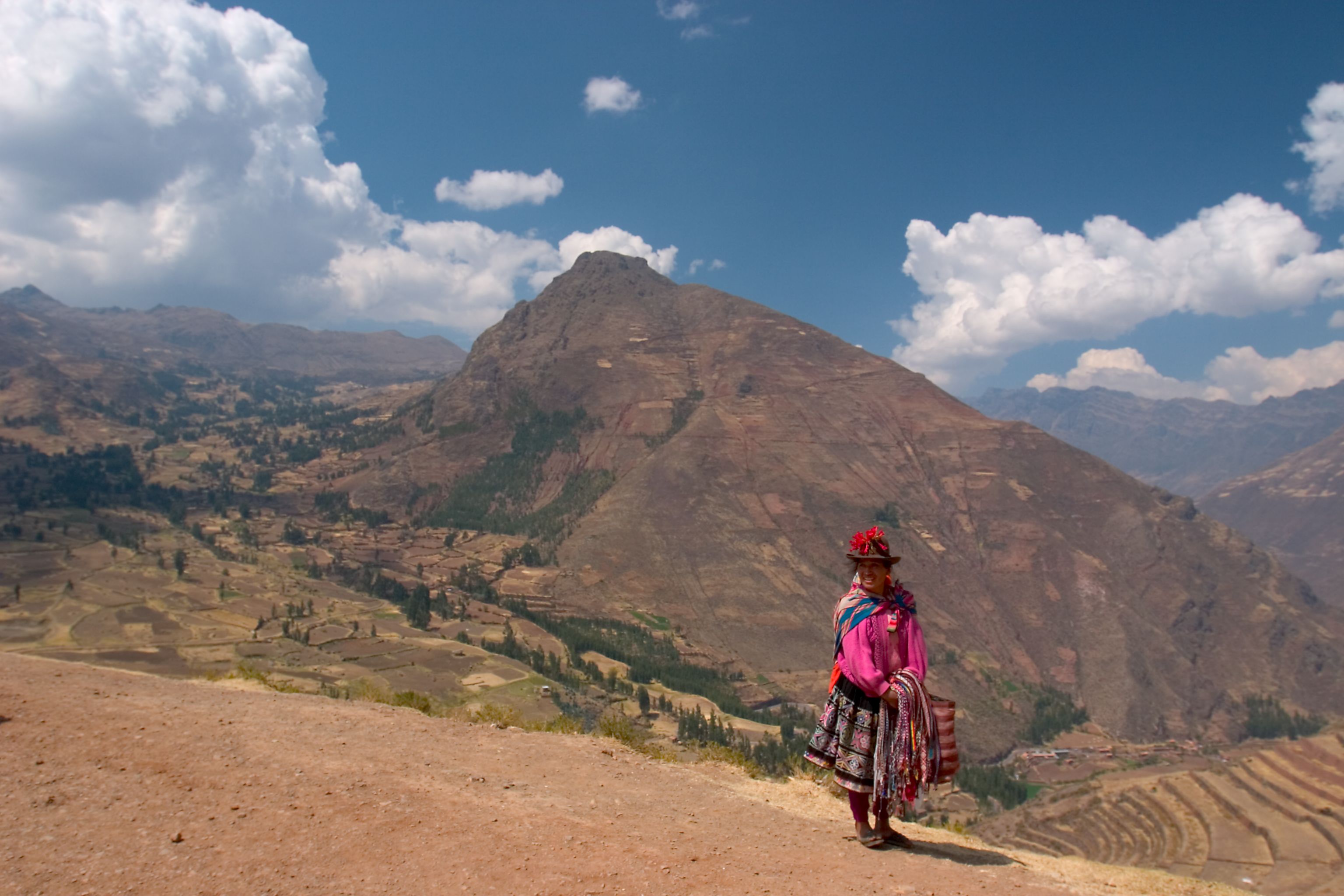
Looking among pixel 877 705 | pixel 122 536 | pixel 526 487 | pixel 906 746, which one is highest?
pixel 877 705

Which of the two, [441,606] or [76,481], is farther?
[76,481]

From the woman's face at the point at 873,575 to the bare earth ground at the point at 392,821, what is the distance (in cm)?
295

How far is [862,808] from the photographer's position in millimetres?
8352

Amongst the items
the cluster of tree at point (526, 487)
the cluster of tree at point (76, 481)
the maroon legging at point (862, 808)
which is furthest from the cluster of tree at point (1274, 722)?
the cluster of tree at point (76, 481)

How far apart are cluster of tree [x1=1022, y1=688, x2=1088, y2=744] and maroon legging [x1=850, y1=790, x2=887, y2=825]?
10062cm

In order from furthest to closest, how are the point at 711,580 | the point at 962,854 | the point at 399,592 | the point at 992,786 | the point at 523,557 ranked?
the point at 523,557 < the point at 711,580 < the point at 399,592 < the point at 992,786 < the point at 962,854

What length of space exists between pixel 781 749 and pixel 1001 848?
6177 centimetres

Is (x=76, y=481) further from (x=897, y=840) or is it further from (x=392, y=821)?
(x=897, y=840)

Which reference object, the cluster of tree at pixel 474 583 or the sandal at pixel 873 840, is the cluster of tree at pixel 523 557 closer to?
the cluster of tree at pixel 474 583

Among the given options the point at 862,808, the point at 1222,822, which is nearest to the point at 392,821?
the point at 862,808

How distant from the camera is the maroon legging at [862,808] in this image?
8211 mm

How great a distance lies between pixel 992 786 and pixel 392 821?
85.8 meters

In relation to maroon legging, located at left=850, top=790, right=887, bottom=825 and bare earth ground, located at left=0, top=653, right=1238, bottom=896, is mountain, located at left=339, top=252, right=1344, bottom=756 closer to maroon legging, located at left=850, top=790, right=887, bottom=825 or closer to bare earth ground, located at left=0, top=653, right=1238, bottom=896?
bare earth ground, located at left=0, top=653, right=1238, bottom=896

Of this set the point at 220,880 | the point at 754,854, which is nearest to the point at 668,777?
the point at 754,854
